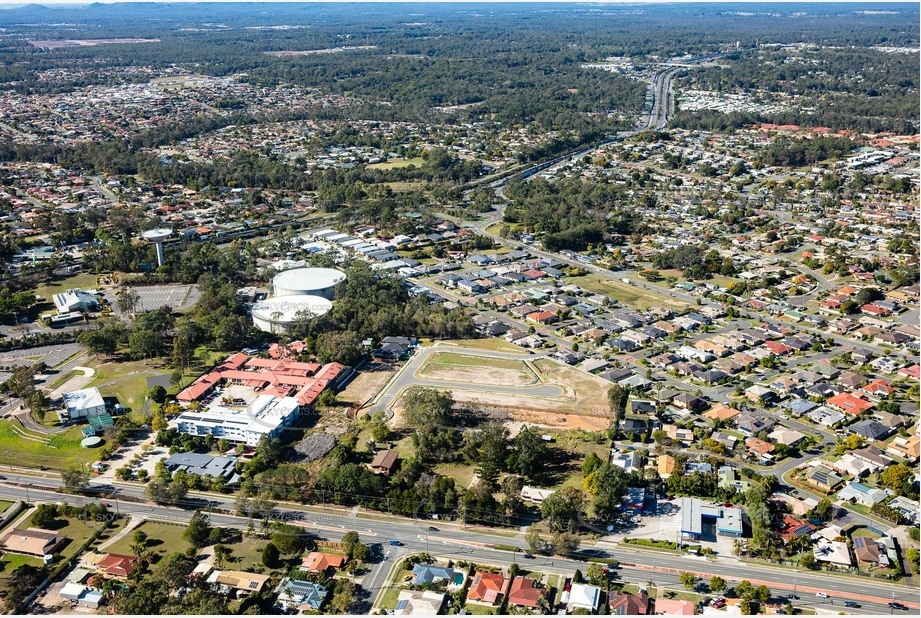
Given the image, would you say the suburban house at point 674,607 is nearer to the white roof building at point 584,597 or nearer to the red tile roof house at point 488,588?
the white roof building at point 584,597

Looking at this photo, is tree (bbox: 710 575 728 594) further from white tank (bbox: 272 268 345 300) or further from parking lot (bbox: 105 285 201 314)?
parking lot (bbox: 105 285 201 314)

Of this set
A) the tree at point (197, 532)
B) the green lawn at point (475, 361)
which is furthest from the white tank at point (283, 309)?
the tree at point (197, 532)

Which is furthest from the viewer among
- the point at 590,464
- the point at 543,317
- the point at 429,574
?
the point at 543,317

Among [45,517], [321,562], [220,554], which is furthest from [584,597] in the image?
[45,517]

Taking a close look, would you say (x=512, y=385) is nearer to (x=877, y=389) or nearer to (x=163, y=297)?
(x=877, y=389)

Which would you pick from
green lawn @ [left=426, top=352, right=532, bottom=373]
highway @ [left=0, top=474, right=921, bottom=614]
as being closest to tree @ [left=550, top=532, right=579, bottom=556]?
highway @ [left=0, top=474, right=921, bottom=614]

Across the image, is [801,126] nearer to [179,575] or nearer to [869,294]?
[869,294]

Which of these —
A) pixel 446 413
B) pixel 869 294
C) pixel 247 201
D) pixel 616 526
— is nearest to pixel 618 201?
pixel 869 294
